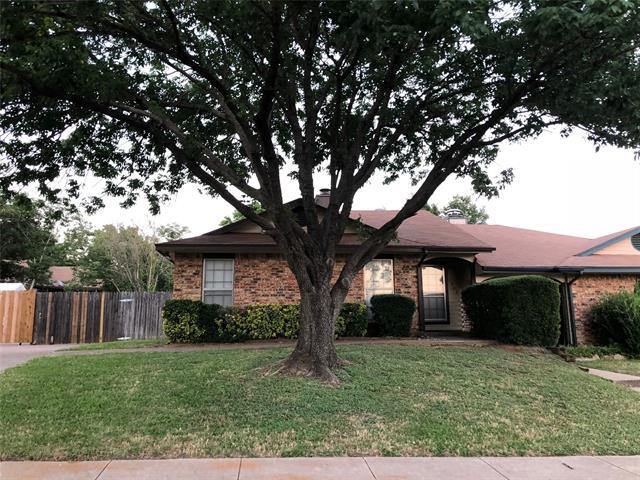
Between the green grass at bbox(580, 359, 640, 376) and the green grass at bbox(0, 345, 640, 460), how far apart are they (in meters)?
2.37

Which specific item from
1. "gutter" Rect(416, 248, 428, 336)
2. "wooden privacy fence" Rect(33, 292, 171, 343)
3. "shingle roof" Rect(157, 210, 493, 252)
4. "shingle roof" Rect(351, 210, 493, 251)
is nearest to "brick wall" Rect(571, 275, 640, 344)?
"shingle roof" Rect(351, 210, 493, 251)

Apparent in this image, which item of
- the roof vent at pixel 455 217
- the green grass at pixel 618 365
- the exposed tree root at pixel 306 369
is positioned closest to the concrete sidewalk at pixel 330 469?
the exposed tree root at pixel 306 369

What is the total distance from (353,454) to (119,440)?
8.68 feet

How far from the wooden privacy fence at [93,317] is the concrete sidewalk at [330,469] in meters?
13.5

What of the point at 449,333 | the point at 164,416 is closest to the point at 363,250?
the point at 164,416

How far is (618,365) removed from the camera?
446 inches

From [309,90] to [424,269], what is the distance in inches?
369

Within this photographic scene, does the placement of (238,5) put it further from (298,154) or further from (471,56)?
(471,56)

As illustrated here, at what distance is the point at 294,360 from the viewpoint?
26.4ft

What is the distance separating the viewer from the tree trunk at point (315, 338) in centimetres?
782

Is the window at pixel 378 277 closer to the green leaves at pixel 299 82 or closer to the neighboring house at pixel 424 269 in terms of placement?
the neighboring house at pixel 424 269

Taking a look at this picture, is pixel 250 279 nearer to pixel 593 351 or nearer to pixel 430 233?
pixel 430 233

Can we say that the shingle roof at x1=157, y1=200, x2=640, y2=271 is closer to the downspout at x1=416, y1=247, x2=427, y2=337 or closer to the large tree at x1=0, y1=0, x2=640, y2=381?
the downspout at x1=416, y1=247, x2=427, y2=337

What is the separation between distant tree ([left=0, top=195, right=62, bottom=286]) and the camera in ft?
83.4
